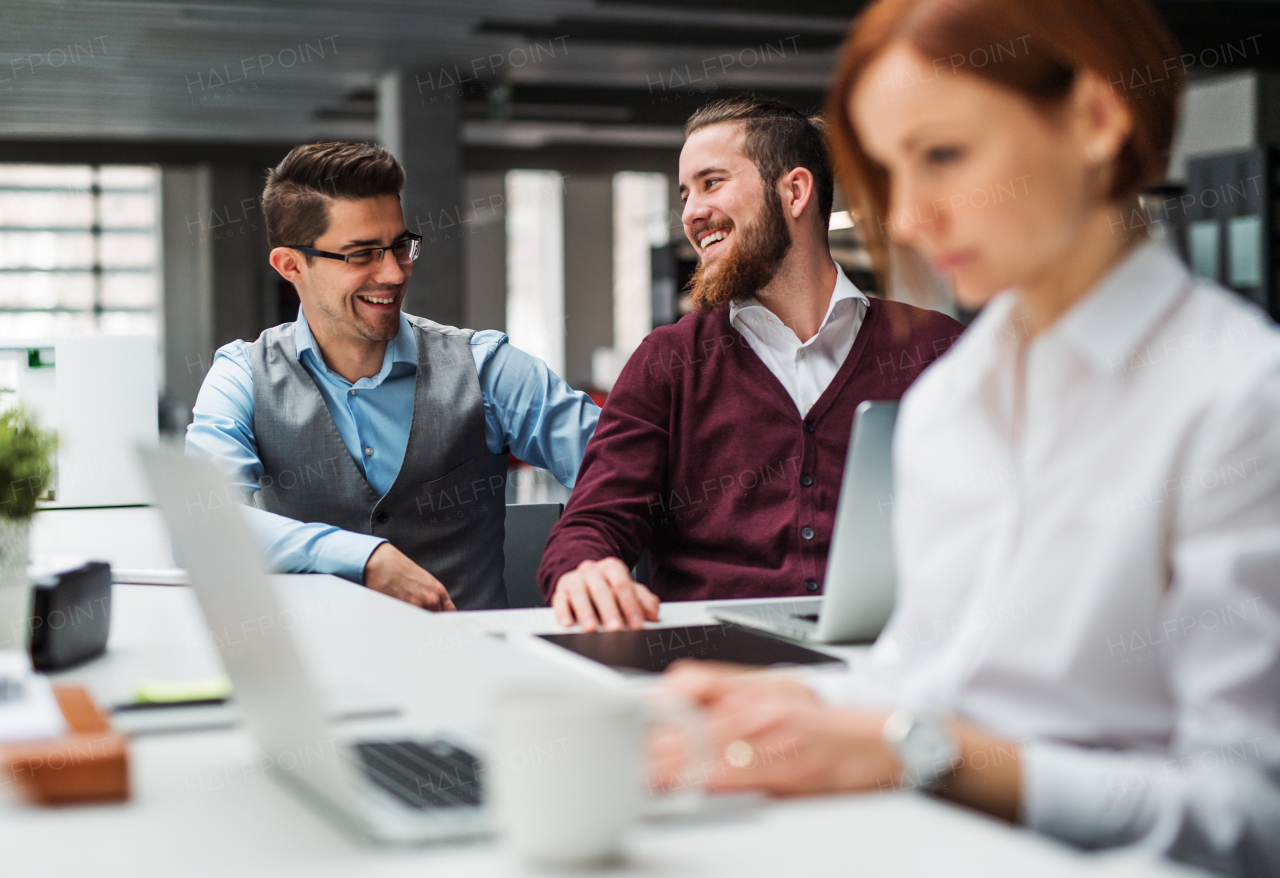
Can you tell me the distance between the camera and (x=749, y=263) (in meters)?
2.25

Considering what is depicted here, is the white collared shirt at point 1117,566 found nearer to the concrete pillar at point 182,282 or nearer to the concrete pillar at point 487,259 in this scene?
the concrete pillar at point 487,259

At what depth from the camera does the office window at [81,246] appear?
53.3 feet

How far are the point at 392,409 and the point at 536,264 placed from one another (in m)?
14.2

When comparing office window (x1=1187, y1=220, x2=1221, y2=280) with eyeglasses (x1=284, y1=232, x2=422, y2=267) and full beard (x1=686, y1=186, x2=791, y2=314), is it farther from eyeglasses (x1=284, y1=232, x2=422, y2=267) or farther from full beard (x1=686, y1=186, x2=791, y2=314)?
eyeglasses (x1=284, y1=232, x2=422, y2=267)

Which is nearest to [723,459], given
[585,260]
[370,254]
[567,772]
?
[370,254]

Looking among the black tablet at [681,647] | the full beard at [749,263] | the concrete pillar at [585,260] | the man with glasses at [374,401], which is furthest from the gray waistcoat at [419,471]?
the concrete pillar at [585,260]

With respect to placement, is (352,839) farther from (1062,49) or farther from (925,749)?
(1062,49)

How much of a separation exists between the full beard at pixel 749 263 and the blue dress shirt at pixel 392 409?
0.39 metres

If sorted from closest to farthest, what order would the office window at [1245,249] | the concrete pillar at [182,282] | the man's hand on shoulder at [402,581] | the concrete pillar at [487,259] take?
the man's hand on shoulder at [402,581]
the office window at [1245,249]
the concrete pillar at [182,282]
the concrete pillar at [487,259]

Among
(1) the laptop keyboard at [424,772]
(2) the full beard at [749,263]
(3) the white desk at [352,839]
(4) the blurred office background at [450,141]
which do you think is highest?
(4) the blurred office background at [450,141]

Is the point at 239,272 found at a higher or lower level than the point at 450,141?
lower

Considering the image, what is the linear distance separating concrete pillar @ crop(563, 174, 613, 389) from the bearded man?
13849 mm

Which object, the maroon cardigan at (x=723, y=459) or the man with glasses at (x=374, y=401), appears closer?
the maroon cardigan at (x=723, y=459)

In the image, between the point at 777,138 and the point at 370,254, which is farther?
the point at 370,254
